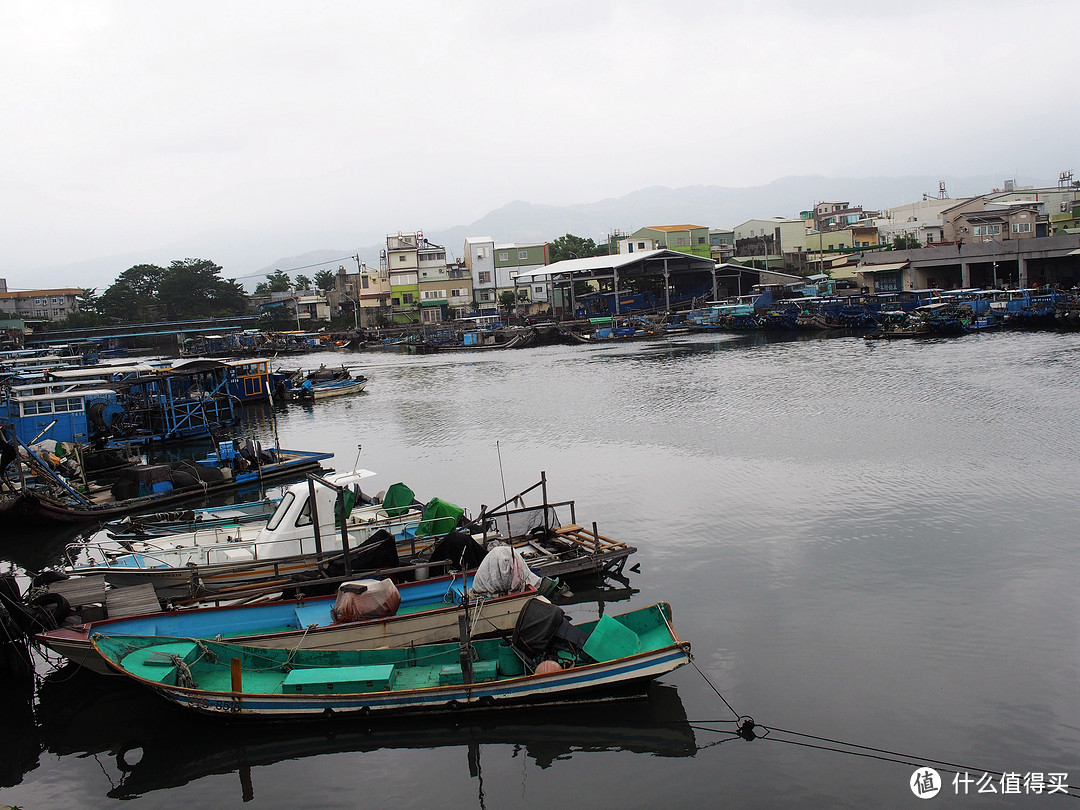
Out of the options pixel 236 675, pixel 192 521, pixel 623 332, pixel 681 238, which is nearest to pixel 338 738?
pixel 236 675

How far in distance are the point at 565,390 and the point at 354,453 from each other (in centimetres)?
1250

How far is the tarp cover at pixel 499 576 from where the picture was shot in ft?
31.7

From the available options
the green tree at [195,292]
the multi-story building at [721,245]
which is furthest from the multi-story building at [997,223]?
the green tree at [195,292]

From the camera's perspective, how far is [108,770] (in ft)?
26.5

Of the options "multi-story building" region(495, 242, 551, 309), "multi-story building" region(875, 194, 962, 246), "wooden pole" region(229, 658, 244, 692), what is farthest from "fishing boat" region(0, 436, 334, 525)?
"multi-story building" region(875, 194, 962, 246)

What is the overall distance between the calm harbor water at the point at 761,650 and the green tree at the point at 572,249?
197ft

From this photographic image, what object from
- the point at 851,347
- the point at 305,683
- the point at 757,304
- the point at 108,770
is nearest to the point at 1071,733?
the point at 305,683

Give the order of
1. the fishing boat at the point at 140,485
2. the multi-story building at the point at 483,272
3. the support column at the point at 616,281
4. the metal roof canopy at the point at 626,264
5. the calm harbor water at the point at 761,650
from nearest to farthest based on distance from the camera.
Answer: the calm harbor water at the point at 761,650 < the fishing boat at the point at 140,485 < the metal roof canopy at the point at 626,264 < the support column at the point at 616,281 < the multi-story building at the point at 483,272

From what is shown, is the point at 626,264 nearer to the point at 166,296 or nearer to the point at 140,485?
the point at 140,485

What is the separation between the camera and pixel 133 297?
3059 inches

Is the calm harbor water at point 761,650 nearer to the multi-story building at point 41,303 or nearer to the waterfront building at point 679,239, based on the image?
the waterfront building at point 679,239

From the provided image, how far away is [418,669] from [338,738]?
1047 mm

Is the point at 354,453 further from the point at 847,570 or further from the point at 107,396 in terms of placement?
the point at 847,570

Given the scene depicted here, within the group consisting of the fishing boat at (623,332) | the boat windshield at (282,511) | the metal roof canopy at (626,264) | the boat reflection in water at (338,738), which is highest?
the metal roof canopy at (626,264)
